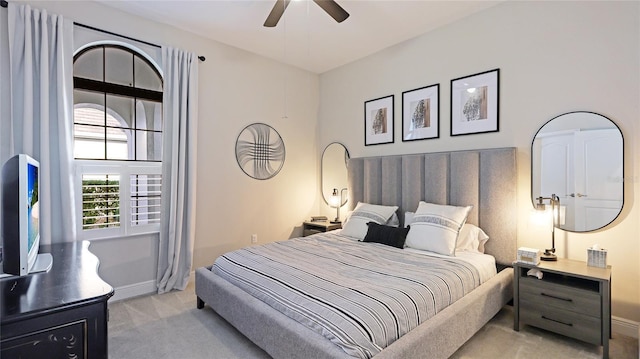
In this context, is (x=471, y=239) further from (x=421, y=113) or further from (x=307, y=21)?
(x=307, y=21)

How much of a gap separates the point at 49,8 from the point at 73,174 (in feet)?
4.98

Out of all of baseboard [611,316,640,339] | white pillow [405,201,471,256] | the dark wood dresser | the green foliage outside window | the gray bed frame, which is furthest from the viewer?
the green foliage outside window

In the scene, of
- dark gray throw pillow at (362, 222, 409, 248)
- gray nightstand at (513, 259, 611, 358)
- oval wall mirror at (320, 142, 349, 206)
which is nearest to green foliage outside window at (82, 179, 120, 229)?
dark gray throw pillow at (362, 222, 409, 248)

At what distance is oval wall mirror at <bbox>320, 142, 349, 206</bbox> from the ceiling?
1383mm

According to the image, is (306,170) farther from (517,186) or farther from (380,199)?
(517,186)

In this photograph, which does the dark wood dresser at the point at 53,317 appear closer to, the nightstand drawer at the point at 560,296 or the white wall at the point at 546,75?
the nightstand drawer at the point at 560,296

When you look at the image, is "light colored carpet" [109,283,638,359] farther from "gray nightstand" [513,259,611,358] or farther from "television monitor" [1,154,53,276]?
"television monitor" [1,154,53,276]

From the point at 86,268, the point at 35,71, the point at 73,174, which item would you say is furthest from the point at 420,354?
the point at 35,71

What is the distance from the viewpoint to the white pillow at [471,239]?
2971 millimetres

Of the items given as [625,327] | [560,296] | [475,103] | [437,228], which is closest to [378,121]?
[475,103]

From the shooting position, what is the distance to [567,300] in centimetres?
227

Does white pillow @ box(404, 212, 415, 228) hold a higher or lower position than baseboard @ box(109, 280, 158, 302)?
higher

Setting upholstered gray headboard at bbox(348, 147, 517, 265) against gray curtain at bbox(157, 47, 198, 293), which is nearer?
upholstered gray headboard at bbox(348, 147, 517, 265)

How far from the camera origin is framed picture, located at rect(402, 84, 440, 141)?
3.55 m
